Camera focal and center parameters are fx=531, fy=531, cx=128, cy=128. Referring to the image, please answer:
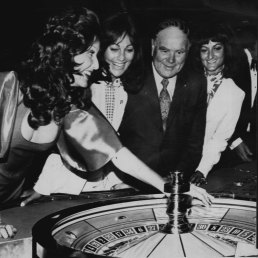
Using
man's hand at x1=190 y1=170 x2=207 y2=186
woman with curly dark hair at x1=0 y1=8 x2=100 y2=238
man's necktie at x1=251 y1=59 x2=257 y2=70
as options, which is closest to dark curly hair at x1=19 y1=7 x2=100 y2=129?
woman with curly dark hair at x1=0 y1=8 x2=100 y2=238

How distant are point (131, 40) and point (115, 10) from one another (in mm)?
148

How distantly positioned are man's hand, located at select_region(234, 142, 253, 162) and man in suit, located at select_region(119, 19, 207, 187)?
0.18m

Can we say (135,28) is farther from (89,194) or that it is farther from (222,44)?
(89,194)

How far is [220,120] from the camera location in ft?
8.32

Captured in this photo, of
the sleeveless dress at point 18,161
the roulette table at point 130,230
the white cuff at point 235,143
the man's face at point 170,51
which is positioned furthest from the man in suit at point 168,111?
the roulette table at point 130,230

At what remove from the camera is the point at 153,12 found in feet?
7.77

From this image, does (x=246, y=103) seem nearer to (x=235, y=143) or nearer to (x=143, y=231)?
(x=235, y=143)

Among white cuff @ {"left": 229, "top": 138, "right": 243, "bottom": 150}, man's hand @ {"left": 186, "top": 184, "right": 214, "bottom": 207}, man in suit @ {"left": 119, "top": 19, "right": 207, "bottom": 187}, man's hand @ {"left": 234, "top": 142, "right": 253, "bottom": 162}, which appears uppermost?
man in suit @ {"left": 119, "top": 19, "right": 207, "bottom": 187}

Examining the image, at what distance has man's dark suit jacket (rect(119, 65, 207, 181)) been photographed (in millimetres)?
2434

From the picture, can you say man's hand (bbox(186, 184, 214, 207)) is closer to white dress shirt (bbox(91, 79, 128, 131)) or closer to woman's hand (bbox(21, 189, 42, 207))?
white dress shirt (bbox(91, 79, 128, 131))

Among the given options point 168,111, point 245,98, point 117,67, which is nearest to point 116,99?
point 117,67

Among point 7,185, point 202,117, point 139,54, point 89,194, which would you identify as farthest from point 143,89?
point 7,185

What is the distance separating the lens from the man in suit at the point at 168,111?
242 centimetres

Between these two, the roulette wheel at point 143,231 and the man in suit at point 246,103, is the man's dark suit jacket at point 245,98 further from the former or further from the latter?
the roulette wheel at point 143,231
